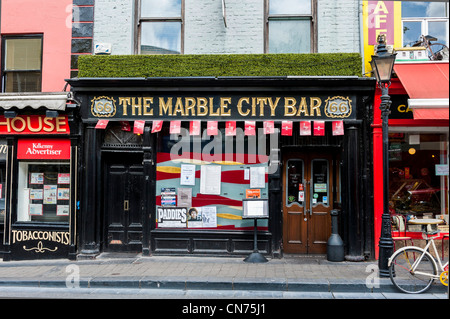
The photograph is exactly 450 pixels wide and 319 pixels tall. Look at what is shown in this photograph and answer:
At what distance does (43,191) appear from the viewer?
10.0 m

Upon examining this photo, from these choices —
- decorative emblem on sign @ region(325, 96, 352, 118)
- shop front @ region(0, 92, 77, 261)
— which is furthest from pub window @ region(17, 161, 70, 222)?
decorative emblem on sign @ region(325, 96, 352, 118)

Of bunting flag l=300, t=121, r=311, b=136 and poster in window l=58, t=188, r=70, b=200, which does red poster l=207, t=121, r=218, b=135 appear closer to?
bunting flag l=300, t=121, r=311, b=136

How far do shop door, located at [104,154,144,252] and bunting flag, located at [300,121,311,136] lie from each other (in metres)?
4.20

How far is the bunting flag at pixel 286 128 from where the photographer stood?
924 centimetres

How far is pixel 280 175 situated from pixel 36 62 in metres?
7.24

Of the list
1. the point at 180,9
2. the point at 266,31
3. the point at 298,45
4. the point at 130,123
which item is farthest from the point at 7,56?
the point at 298,45

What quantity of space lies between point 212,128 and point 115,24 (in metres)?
3.82

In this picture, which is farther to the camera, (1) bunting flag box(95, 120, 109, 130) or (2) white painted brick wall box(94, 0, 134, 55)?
(2) white painted brick wall box(94, 0, 134, 55)

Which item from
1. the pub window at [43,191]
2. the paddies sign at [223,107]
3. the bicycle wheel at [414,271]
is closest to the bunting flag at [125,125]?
the paddies sign at [223,107]

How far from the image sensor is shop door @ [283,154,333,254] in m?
9.85

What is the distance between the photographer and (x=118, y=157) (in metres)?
10.0

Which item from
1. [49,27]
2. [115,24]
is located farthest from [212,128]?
[49,27]

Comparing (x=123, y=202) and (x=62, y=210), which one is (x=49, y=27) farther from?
(x=123, y=202)

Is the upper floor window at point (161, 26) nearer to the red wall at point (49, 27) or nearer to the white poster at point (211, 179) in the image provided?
the red wall at point (49, 27)
